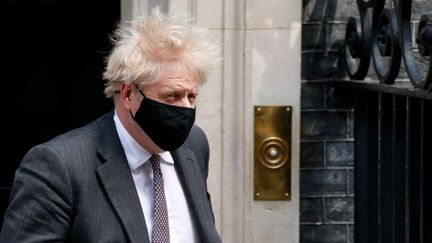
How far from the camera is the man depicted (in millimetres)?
2885

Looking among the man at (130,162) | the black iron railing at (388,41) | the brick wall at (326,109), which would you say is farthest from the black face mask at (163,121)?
the brick wall at (326,109)

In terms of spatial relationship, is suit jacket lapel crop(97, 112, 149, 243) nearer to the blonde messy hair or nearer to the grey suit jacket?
the grey suit jacket

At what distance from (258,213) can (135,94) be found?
5.92ft

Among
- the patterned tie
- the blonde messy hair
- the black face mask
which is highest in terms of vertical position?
the blonde messy hair

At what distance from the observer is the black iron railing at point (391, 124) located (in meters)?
3.67

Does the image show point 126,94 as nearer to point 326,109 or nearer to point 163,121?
point 163,121

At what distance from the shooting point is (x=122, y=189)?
9.73 feet

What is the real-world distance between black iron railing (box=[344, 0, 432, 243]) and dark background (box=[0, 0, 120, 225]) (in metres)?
1.18

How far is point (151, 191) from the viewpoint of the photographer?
3043 millimetres

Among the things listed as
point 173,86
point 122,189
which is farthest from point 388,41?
point 122,189

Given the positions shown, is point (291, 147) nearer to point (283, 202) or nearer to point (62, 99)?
point (283, 202)

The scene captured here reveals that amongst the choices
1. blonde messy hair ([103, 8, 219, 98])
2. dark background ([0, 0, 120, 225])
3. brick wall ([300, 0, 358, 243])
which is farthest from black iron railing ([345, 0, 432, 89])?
dark background ([0, 0, 120, 225])

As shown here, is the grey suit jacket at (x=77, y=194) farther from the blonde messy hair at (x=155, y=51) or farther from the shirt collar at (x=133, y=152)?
the blonde messy hair at (x=155, y=51)

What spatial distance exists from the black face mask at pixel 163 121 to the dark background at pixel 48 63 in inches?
87.8
